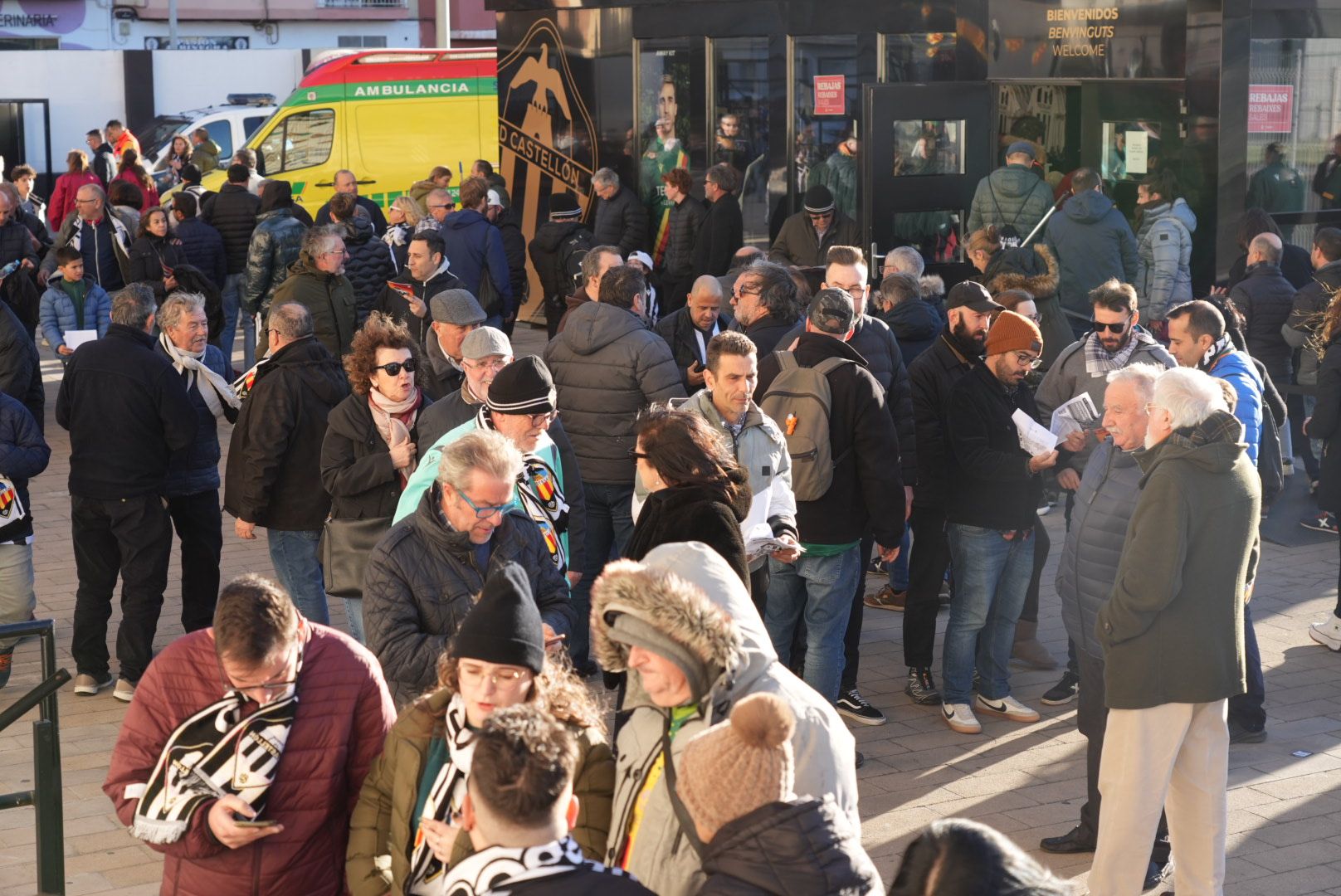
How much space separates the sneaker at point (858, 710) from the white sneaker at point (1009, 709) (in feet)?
1.54

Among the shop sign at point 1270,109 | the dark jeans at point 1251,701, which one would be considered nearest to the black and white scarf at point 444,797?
the dark jeans at point 1251,701

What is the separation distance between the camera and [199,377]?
26.2 ft

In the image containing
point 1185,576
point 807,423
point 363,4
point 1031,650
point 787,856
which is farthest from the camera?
point 363,4

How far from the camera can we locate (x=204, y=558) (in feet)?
27.2

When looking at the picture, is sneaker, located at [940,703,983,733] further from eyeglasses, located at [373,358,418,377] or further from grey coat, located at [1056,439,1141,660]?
eyeglasses, located at [373,358,418,377]

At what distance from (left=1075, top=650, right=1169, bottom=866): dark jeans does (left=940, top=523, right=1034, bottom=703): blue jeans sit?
1.31 metres

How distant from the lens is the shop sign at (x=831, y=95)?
14.8m

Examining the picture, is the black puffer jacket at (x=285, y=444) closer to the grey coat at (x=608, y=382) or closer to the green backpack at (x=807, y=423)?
the grey coat at (x=608, y=382)

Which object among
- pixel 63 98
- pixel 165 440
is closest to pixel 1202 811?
pixel 165 440

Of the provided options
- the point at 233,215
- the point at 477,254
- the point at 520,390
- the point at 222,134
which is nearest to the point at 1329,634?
the point at 520,390

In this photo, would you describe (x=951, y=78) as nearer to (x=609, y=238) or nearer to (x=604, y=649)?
(x=609, y=238)

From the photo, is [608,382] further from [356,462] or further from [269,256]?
[269,256]

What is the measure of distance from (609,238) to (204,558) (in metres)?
7.68

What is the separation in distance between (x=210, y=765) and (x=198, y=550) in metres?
4.53
